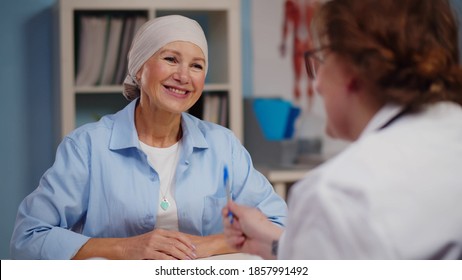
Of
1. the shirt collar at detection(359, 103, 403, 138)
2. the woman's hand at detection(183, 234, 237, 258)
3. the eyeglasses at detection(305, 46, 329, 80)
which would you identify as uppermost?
the eyeglasses at detection(305, 46, 329, 80)

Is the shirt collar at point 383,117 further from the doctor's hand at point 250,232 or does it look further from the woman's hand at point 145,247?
the woman's hand at point 145,247

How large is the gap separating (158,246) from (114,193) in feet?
0.56

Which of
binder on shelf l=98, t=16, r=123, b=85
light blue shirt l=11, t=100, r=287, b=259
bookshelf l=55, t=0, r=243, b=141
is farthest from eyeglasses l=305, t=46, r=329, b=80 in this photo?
binder on shelf l=98, t=16, r=123, b=85

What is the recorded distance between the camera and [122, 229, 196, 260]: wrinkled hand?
1230mm

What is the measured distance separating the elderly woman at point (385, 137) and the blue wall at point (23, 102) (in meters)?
0.58

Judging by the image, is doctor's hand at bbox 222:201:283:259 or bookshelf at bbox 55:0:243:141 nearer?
doctor's hand at bbox 222:201:283:259

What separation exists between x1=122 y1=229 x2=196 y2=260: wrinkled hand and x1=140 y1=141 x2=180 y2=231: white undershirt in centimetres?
8

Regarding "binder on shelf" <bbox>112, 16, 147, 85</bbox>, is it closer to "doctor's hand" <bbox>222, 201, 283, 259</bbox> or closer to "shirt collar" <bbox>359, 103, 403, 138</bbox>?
"doctor's hand" <bbox>222, 201, 283, 259</bbox>

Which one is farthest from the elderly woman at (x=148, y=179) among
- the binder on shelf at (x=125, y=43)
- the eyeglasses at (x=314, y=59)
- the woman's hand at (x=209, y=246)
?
the eyeglasses at (x=314, y=59)

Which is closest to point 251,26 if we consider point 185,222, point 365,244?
point 185,222

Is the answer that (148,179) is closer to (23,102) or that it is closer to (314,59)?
(23,102)

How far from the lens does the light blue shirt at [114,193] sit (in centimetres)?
128
